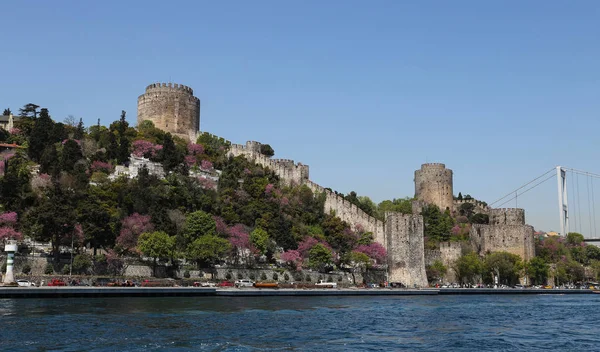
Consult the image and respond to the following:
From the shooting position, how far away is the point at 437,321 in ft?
116

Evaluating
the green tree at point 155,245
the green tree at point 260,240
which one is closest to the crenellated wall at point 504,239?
the green tree at point 260,240

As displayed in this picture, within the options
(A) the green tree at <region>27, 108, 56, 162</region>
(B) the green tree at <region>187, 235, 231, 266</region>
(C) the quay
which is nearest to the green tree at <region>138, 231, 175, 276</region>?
(B) the green tree at <region>187, 235, 231, 266</region>

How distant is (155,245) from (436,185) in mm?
53234

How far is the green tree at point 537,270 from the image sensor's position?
232 feet

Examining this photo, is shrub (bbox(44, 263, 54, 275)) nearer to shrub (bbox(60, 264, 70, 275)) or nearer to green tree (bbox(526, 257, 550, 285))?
shrub (bbox(60, 264, 70, 275))

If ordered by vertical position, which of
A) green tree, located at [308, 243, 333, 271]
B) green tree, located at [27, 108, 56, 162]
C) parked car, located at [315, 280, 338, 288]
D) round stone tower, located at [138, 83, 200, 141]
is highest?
round stone tower, located at [138, 83, 200, 141]

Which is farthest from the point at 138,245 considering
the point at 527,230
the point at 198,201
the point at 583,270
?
the point at 583,270

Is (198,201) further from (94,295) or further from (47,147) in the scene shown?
(94,295)

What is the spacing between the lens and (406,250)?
62531 mm

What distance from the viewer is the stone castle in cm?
6262

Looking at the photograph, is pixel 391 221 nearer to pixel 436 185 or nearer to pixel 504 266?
pixel 504 266

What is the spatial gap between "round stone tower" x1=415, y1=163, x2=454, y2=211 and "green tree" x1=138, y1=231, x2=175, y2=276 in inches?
1987

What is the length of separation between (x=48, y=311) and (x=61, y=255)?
14822 millimetres

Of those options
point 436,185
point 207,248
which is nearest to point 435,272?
point 207,248
